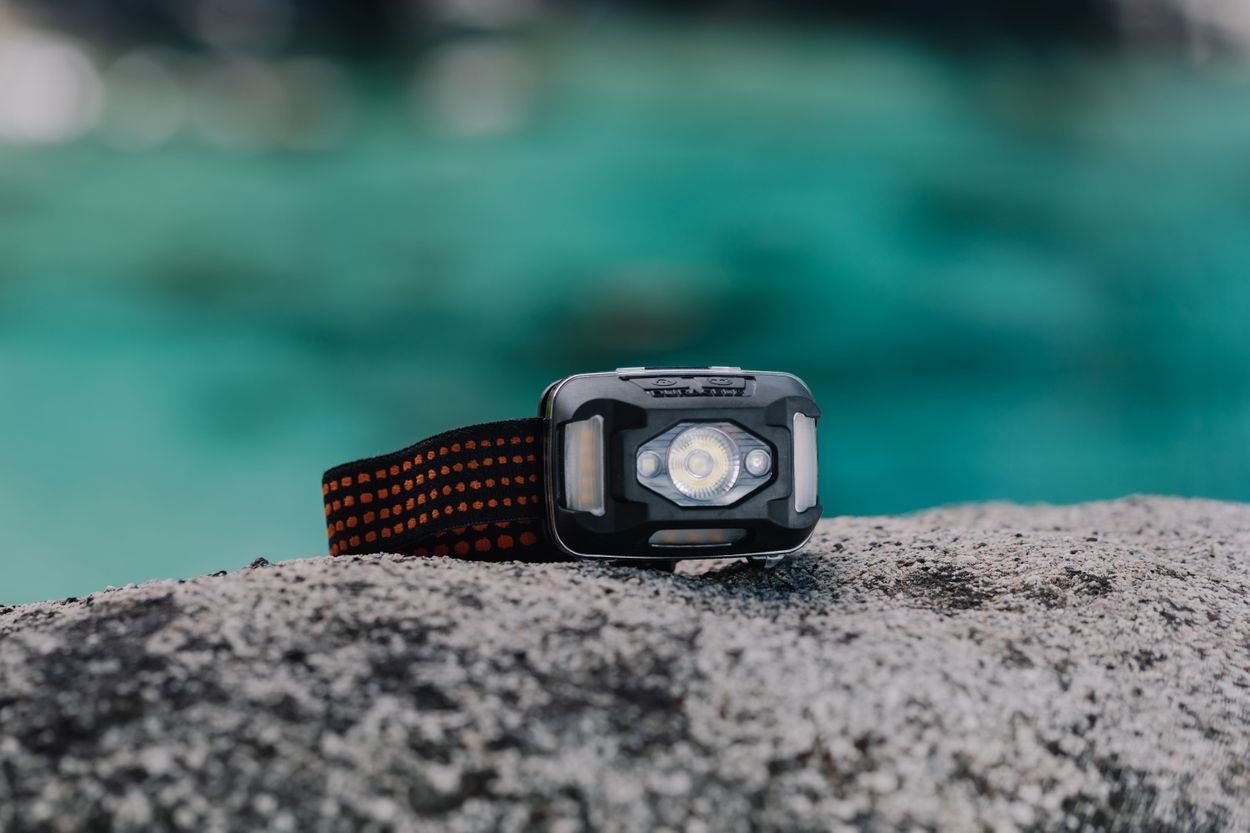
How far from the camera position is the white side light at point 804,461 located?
116 centimetres

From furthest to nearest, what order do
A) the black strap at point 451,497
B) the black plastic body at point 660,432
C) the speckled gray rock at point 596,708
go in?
the black strap at point 451,497 → the black plastic body at point 660,432 → the speckled gray rock at point 596,708

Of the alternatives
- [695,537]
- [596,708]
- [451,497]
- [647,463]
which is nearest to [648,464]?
[647,463]

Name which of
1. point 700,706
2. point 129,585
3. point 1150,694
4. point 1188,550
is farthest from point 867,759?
point 1188,550

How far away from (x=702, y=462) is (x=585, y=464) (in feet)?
0.44

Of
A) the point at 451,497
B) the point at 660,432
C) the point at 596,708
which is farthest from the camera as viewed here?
the point at 451,497

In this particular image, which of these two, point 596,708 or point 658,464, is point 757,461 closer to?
point 658,464

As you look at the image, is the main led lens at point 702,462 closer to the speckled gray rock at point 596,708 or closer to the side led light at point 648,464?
the side led light at point 648,464

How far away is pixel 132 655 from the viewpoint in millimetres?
831

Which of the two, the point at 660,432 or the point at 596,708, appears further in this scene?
the point at 660,432

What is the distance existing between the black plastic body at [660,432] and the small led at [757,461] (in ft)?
0.04

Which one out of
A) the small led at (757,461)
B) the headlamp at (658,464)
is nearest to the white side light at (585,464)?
the headlamp at (658,464)

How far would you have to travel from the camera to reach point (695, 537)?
3.78 feet

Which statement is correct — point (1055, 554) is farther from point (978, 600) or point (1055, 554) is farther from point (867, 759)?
point (867, 759)

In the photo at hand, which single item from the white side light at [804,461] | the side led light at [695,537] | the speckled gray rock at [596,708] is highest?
the white side light at [804,461]
